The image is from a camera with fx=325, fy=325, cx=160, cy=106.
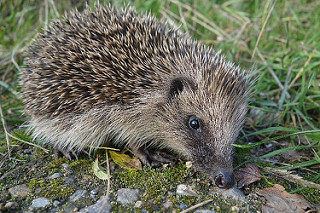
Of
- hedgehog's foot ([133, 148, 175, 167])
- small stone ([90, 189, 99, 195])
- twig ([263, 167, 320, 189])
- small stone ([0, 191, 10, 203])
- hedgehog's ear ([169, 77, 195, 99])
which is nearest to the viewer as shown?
small stone ([0, 191, 10, 203])

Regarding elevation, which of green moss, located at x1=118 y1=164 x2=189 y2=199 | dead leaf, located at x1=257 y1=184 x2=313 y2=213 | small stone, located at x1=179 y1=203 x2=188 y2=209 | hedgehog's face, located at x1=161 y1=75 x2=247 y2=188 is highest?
hedgehog's face, located at x1=161 y1=75 x2=247 y2=188

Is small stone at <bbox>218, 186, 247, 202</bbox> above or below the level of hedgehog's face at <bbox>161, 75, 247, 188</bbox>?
below

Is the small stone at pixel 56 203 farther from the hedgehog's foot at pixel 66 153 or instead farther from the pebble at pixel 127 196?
the hedgehog's foot at pixel 66 153

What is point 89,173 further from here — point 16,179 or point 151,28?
point 151,28

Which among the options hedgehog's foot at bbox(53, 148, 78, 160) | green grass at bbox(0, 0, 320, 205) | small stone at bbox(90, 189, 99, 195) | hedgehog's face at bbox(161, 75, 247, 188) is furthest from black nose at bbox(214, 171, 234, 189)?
hedgehog's foot at bbox(53, 148, 78, 160)

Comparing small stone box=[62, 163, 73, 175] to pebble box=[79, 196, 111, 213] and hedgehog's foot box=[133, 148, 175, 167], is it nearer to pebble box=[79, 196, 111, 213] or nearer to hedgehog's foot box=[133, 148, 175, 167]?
pebble box=[79, 196, 111, 213]

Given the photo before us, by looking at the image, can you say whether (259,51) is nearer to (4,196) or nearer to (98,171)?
(98,171)
